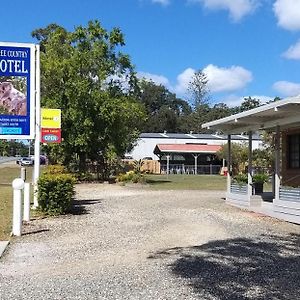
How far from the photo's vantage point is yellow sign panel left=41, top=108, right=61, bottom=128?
16.6 m

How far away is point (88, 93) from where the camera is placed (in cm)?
3195

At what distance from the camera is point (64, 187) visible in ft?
46.5

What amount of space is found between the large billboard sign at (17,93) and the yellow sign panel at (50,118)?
133 centimetres

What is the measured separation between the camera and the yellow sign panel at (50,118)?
16.6 metres

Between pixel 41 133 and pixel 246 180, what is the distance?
A: 7142mm

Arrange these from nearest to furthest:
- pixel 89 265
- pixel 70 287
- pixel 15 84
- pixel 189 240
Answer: pixel 70 287 → pixel 89 265 → pixel 189 240 → pixel 15 84

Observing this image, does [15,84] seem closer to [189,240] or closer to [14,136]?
[14,136]

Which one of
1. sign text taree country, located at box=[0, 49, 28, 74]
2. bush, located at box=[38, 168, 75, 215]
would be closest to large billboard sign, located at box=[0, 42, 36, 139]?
sign text taree country, located at box=[0, 49, 28, 74]

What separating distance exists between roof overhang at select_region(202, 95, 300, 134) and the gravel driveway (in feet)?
9.40

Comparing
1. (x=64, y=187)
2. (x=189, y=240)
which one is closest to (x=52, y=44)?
(x=64, y=187)

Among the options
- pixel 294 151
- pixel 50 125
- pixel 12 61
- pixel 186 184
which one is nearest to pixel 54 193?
pixel 50 125

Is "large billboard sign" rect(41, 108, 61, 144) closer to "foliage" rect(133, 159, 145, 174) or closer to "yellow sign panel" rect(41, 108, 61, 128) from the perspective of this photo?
"yellow sign panel" rect(41, 108, 61, 128)

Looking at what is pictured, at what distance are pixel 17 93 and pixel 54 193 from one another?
3221 millimetres

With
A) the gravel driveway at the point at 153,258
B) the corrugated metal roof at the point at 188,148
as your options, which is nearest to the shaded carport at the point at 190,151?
the corrugated metal roof at the point at 188,148
